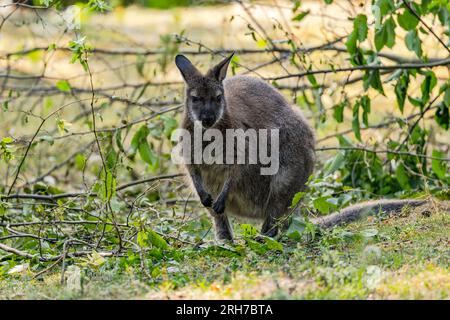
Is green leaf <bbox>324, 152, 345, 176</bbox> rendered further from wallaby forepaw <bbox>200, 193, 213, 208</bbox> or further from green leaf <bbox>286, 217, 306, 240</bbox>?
green leaf <bbox>286, 217, 306, 240</bbox>

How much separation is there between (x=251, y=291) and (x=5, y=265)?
2070mm

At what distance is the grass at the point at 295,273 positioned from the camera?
3.62 meters

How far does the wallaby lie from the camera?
5.36 m

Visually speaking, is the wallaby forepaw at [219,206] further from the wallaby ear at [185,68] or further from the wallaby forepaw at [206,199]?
the wallaby ear at [185,68]

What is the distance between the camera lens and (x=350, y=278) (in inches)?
147

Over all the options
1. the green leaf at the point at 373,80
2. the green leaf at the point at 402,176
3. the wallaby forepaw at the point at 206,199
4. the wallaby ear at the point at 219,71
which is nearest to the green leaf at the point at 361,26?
the green leaf at the point at 373,80

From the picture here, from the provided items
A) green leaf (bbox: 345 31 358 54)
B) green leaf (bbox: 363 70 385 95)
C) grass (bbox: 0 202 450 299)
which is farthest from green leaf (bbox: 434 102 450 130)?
grass (bbox: 0 202 450 299)

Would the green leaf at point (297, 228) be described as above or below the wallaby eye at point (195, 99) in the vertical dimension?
below

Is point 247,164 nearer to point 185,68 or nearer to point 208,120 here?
point 208,120

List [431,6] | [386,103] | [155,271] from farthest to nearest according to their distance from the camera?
[386,103], [431,6], [155,271]

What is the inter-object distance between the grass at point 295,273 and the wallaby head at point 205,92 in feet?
3.09
